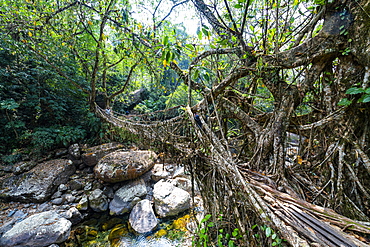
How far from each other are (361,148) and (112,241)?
3722 millimetres

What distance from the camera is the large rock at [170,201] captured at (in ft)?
11.4

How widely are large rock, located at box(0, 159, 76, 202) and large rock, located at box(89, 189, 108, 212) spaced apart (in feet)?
3.32

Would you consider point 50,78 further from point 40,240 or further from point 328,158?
point 328,158

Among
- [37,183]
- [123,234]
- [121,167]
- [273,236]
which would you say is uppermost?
[273,236]

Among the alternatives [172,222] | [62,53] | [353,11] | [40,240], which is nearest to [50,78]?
[62,53]

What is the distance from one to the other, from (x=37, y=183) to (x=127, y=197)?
2.16 meters

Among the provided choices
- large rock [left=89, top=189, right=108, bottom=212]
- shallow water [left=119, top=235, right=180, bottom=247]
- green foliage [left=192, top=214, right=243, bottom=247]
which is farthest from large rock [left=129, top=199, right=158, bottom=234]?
green foliage [left=192, top=214, right=243, bottom=247]

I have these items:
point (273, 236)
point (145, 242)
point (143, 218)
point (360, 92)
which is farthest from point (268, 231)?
point (143, 218)

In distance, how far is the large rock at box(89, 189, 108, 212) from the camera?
3749 millimetres

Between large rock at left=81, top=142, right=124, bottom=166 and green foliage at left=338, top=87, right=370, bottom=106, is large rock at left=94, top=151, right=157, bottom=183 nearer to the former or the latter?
large rock at left=81, top=142, right=124, bottom=166

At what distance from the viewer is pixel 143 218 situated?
10.7ft

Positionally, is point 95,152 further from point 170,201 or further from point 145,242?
point 145,242

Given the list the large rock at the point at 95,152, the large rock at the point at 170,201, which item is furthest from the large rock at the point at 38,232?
the large rock at the point at 95,152

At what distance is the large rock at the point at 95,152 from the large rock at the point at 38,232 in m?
1.92
